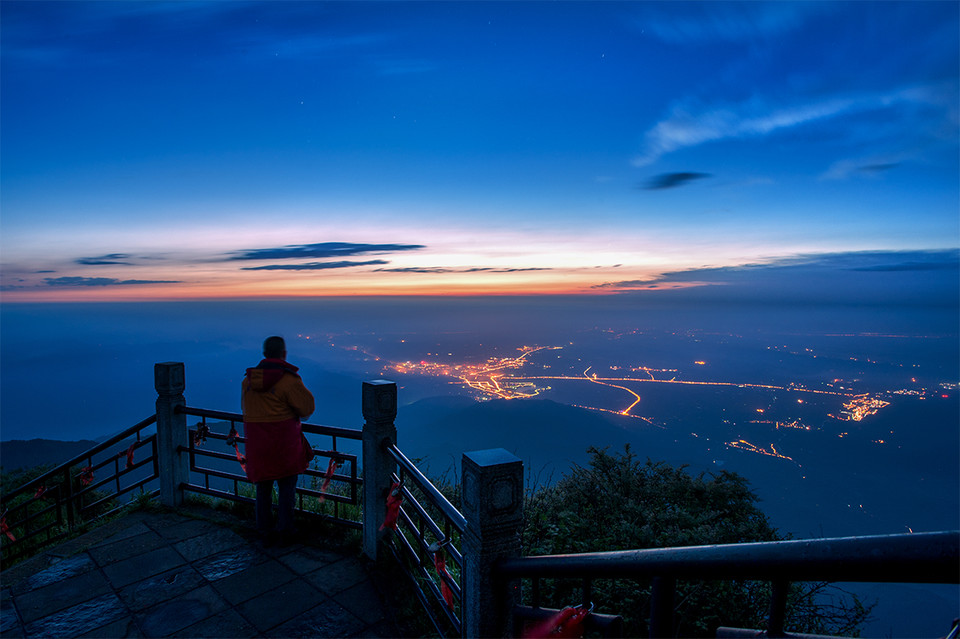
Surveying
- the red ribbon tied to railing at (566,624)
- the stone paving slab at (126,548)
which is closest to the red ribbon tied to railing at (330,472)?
the stone paving slab at (126,548)

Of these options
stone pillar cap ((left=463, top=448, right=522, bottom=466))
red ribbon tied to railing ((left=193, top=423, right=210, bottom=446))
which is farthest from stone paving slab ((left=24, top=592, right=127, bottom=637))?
stone pillar cap ((left=463, top=448, right=522, bottom=466))

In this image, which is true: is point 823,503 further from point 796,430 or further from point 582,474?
point 582,474

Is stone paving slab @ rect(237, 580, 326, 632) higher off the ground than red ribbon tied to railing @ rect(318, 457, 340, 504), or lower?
lower

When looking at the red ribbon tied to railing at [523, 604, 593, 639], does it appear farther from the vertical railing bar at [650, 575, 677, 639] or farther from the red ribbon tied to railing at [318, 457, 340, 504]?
the red ribbon tied to railing at [318, 457, 340, 504]

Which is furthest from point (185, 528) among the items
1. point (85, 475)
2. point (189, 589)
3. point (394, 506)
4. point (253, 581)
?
point (394, 506)

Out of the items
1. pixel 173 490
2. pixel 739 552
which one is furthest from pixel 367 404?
pixel 739 552

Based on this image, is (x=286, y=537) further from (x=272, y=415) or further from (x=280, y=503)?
(x=272, y=415)

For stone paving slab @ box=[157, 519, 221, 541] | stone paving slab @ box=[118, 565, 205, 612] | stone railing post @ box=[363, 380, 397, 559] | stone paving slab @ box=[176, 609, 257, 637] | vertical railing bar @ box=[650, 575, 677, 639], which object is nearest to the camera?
vertical railing bar @ box=[650, 575, 677, 639]

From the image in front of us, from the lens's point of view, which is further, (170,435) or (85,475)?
(85,475)
